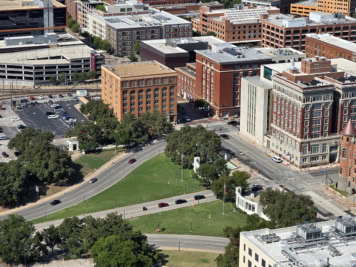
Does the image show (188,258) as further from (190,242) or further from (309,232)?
(309,232)

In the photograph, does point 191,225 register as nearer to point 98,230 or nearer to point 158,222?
point 158,222

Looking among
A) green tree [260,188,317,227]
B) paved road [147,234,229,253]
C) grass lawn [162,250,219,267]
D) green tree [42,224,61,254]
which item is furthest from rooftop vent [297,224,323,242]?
green tree [42,224,61,254]

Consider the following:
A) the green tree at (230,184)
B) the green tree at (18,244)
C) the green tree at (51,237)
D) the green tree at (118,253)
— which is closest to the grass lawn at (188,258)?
the green tree at (118,253)


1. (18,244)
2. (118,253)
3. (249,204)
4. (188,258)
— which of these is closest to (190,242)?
(188,258)

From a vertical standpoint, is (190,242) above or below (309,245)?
below

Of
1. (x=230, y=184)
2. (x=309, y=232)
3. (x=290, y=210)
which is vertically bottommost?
(x=230, y=184)

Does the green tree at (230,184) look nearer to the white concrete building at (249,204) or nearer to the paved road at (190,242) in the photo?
the white concrete building at (249,204)

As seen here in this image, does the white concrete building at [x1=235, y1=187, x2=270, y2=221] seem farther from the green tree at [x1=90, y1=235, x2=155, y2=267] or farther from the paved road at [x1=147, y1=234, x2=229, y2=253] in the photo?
the green tree at [x1=90, y1=235, x2=155, y2=267]
